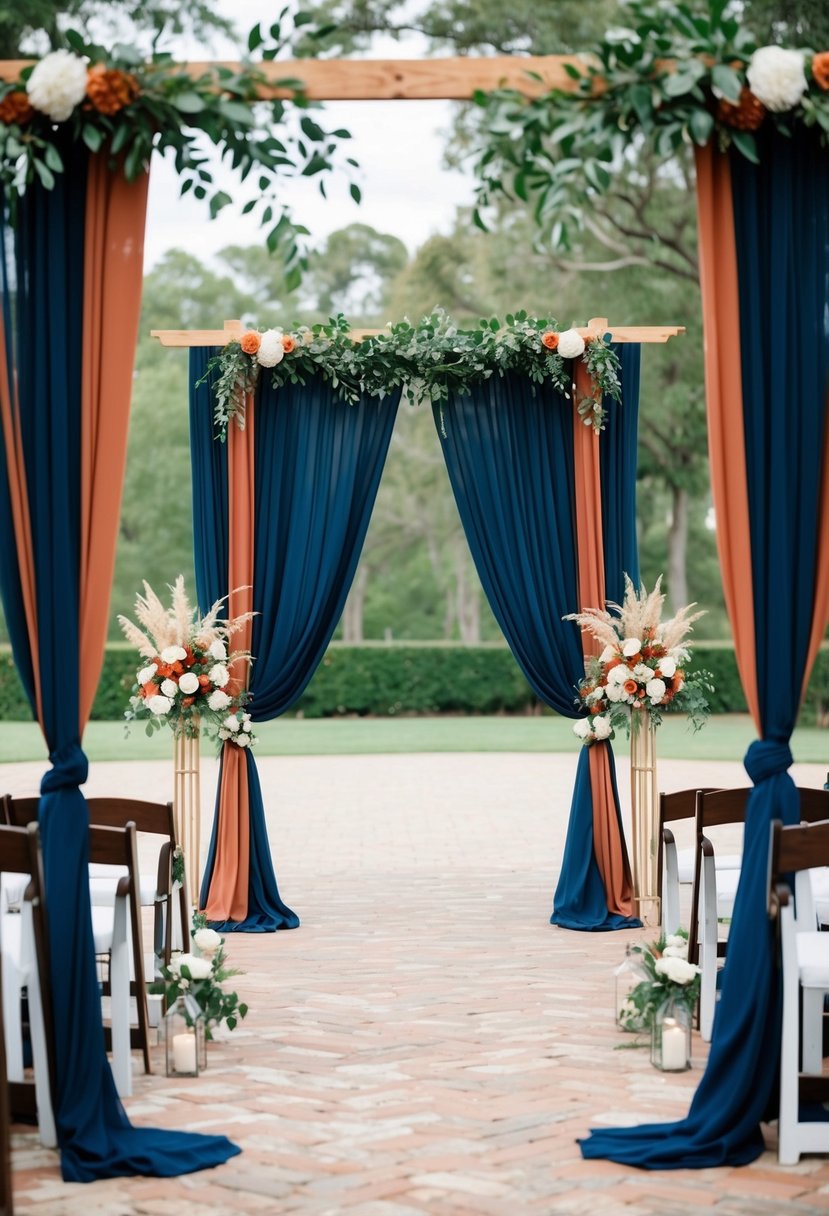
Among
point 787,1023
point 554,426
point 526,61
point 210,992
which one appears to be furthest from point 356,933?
point 526,61

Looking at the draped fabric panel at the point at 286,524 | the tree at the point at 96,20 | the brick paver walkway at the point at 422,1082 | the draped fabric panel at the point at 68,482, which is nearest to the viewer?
the brick paver walkway at the point at 422,1082

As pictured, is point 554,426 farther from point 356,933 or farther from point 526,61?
point 526,61

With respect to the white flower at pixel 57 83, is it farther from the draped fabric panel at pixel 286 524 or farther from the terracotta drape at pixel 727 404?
the draped fabric panel at pixel 286 524

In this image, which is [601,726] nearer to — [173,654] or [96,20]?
[173,654]

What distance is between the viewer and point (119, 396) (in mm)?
4188

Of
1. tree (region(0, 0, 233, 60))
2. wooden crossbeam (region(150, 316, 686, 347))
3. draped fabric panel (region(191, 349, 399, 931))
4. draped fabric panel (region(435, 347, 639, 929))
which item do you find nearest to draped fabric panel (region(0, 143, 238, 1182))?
wooden crossbeam (region(150, 316, 686, 347))

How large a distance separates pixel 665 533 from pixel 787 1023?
2943cm

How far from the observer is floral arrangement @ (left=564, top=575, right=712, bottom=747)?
725 centimetres

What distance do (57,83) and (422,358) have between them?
12.4ft

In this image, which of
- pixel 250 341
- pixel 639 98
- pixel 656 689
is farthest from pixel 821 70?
pixel 250 341

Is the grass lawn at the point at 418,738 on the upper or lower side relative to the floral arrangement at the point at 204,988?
lower

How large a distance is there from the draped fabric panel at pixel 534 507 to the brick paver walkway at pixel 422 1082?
1.33 meters

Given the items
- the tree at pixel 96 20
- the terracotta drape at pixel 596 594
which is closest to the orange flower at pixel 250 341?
the terracotta drape at pixel 596 594

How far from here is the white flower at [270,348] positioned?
23.9 feet
